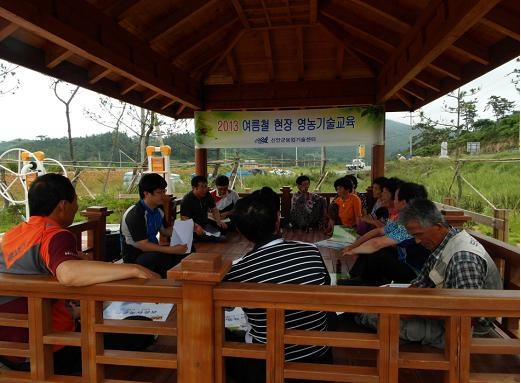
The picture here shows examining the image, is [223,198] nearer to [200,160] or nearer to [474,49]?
[200,160]

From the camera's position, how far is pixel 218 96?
5.87 m

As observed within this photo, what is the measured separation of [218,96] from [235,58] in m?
0.68

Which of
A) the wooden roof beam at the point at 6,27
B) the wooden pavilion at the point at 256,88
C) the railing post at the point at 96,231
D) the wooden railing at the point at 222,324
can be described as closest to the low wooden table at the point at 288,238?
the railing post at the point at 96,231

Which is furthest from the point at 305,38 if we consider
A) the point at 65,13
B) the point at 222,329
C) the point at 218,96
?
the point at 222,329

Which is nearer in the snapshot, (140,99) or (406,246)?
(406,246)

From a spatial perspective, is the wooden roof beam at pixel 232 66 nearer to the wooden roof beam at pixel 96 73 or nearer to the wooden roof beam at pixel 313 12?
the wooden roof beam at pixel 313 12

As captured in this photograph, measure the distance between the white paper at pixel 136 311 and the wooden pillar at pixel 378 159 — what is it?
14.4 ft

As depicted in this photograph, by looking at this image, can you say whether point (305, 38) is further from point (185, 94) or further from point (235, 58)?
point (185, 94)

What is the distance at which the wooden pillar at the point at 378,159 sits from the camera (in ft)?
18.9

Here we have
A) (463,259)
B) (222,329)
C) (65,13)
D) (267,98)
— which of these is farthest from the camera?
(267,98)

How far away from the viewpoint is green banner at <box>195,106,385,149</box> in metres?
5.59

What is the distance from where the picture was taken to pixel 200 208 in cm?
463

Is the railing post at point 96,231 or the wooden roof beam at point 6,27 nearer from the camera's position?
the wooden roof beam at point 6,27

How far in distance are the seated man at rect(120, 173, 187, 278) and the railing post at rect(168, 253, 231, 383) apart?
5.23 ft
